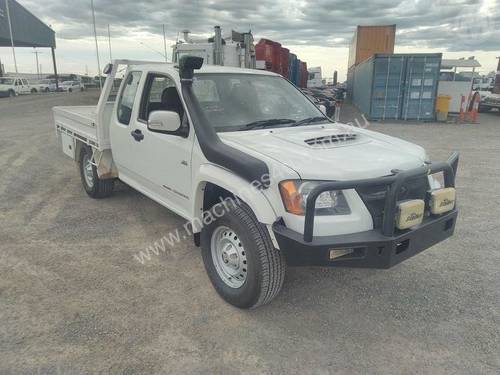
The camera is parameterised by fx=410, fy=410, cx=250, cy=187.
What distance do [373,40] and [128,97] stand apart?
85.8 feet

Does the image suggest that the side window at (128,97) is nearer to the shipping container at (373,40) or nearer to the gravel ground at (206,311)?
the gravel ground at (206,311)

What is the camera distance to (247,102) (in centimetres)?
389

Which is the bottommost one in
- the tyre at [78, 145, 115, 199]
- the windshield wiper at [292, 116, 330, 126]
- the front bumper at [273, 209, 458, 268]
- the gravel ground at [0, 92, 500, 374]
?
the gravel ground at [0, 92, 500, 374]

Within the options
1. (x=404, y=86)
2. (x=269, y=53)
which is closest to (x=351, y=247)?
(x=269, y=53)

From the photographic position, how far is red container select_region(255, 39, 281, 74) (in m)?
16.5

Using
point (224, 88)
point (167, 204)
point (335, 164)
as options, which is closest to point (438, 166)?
point (335, 164)

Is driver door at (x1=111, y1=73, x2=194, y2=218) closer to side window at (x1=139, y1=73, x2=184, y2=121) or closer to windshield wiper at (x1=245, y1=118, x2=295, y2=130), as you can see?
side window at (x1=139, y1=73, x2=184, y2=121)

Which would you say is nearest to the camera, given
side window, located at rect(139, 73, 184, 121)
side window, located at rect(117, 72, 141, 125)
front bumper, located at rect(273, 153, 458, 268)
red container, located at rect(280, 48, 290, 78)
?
front bumper, located at rect(273, 153, 458, 268)

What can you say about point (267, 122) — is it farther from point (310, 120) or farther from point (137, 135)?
point (137, 135)

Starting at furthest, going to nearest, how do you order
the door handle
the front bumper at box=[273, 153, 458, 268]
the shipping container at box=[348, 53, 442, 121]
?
the shipping container at box=[348, 53, 442, 121], the door handle, the front bumper at box=[273, 153, 458, 268]

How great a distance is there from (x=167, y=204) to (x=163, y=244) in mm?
573

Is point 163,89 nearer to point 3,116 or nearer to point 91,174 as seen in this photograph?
point 91,174

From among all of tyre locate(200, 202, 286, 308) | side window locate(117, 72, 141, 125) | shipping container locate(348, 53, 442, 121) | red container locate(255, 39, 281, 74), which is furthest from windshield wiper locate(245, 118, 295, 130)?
shipping container locate(348, 53, 442, 121)

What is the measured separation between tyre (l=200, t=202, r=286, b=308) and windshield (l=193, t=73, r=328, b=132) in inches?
34.2
